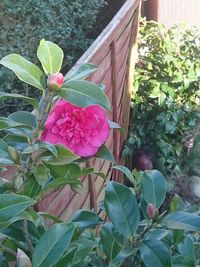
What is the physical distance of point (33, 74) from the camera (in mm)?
905

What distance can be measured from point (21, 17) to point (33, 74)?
2.09m

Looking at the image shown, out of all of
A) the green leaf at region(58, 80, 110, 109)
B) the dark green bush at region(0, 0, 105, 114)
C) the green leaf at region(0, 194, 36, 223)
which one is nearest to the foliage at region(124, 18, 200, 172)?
the dark green bush at region(0, 0, 105, 114)

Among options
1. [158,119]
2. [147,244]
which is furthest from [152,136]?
[147,244]

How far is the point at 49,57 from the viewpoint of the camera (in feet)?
3.05

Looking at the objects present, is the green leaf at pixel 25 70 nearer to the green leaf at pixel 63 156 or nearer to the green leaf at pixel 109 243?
the green leaf at pixel 63 156

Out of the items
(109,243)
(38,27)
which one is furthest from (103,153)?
(38,27)

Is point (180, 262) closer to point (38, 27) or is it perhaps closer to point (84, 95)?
point (84, 95)

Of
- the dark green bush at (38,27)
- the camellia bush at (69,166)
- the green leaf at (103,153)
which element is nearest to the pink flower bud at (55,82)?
the camellia bush at (69,166)

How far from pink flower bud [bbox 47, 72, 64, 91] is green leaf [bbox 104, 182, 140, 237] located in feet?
0.74

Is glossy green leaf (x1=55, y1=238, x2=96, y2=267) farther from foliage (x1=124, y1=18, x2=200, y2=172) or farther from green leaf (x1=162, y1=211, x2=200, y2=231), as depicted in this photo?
foliage (x1=124, y1=18, x2=200, y2=172)

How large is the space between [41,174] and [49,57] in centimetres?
21

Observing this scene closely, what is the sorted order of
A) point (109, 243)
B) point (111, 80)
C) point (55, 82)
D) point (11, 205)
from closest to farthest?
1. point (11, 205)
2. point (55, 82)
3. point (109, 243)
4. point (111, 80)

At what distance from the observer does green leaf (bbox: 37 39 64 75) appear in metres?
0.92

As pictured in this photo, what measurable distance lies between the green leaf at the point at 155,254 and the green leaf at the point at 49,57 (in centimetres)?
36
